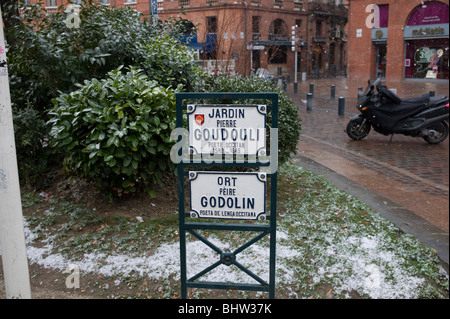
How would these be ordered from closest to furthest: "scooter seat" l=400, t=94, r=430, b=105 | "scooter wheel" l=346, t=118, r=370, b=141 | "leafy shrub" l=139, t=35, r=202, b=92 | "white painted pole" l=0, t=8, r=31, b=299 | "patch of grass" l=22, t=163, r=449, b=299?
"white painted pole" l=0, t=8, r=31, b=299 < "patch of grass" l=22, t=163, r=449, b=299 < "leafy shrub" l=139, t=35, r=202, b=92 < "scooter seat" l=400, t=94, r=430, b=105 < "scooter wheel" l=346, t=118, r=370, b=141

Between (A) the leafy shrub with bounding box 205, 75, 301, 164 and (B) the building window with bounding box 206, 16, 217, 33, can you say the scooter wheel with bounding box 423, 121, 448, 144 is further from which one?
(B) the building window with bounding box 206, 16, 217, 33

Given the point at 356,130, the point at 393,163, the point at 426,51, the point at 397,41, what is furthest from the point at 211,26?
the point at 426,51

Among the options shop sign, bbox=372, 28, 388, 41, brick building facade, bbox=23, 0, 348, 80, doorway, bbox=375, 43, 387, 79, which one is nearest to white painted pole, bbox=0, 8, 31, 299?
brick building facade, bbox=23, 0, 348, 80

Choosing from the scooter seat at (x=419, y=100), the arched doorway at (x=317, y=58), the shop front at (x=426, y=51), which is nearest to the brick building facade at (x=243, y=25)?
the scooter seat at (x=419, y=100)

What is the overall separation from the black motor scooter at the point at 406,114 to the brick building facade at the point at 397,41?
868 cm

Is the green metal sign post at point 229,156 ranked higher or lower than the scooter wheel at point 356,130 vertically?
higher

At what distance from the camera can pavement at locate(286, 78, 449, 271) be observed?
15.4 feet

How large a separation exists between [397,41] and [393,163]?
1728 cm

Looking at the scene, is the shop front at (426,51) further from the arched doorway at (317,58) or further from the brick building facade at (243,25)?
the arched doorway at (317,58)

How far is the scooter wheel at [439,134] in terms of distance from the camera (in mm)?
8992

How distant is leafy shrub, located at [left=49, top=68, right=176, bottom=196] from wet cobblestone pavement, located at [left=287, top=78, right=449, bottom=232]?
112 inches

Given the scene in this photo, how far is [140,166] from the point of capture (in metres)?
4.48

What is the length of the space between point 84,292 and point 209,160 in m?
1.69

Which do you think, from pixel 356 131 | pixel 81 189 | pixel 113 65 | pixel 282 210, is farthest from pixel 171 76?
pixel 356 131
